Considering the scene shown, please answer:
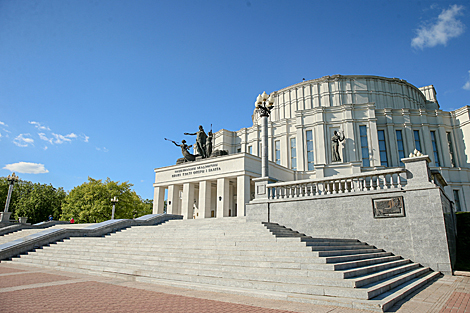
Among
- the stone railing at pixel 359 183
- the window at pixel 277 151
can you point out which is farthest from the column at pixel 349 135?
the stone railing at pixel 359 183

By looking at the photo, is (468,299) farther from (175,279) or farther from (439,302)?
(175,279)

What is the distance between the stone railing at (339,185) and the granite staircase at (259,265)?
2.29 m

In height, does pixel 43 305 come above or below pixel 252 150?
below

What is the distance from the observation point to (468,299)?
6.96m

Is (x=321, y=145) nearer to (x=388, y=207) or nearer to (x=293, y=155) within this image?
(x=293, y=155)

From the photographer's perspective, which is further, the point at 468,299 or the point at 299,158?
the point at 299,158

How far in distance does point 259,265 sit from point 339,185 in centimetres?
684

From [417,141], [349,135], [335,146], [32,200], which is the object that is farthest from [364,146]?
[32,200]

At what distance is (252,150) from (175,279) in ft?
111

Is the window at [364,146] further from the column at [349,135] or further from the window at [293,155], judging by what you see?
the window at [293,155]

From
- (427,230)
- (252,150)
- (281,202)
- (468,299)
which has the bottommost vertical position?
(468,299)

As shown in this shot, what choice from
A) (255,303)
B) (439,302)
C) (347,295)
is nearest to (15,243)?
(255,303)

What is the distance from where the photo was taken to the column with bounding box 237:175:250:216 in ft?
81.5

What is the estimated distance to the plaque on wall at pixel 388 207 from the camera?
12.1 meters
